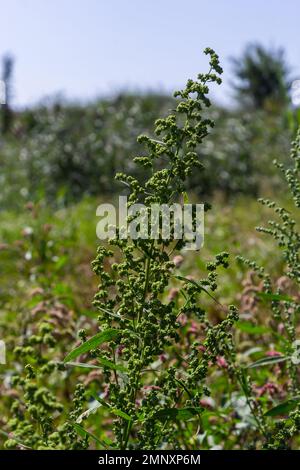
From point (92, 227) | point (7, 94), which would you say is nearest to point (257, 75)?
point (7, 94)

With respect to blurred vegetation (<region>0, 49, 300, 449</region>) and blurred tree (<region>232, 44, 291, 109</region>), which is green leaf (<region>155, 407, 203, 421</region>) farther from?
blurred tree (<region>232, 44, 291, 109</region>)

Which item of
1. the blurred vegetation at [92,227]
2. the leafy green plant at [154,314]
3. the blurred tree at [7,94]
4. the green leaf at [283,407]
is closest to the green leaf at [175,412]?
the leafy green plant at [154,314]

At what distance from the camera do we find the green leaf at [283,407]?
1.69m

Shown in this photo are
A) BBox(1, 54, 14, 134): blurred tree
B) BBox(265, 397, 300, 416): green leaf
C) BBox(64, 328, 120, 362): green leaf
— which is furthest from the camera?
BBox(1, 54, 14, 134): blurred tree

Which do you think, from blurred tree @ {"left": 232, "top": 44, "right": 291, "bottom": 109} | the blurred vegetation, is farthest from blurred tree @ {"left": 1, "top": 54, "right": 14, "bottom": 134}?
blurred tree @ {"left": 232, "top": 44, "right": 291, "bottom": 109}

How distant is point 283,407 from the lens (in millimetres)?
1709

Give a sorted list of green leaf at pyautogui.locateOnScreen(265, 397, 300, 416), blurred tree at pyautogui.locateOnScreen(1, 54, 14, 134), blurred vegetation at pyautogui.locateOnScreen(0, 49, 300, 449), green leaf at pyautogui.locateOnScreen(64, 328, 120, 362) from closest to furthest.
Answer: green leaf at pyautogui.locateOnScreen(64, 328, 120, 362) → green leaf at pyautogui.locateOnScreen(265, 397, 300, 416) → blurred vegetation at pyautogui.locateOnScreen(0, 49, 300, 449) → blurred tree at pyautogui.locateOnScreen(1, 54, 14, 134)

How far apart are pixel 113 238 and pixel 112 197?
8221mm

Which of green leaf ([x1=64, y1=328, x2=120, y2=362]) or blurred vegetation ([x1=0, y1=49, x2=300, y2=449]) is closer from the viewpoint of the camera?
green leaf ([x1=64, y1=328, x2=120, y2=362])

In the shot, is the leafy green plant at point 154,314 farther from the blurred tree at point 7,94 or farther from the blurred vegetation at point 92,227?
the blurred tree at point 7,94

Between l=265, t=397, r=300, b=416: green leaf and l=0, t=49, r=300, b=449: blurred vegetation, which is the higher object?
l=0, t=49, r=300, b=449: blurred vegetation

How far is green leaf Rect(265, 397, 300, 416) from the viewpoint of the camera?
66.7 inches

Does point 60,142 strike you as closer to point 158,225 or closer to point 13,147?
point 13,147

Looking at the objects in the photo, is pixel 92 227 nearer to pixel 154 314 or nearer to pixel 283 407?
pixel 283 407
